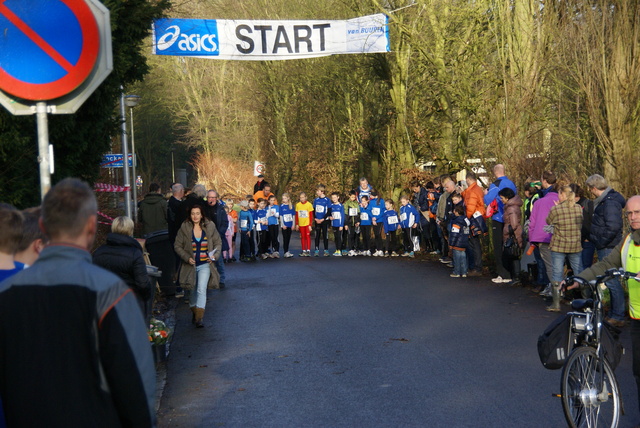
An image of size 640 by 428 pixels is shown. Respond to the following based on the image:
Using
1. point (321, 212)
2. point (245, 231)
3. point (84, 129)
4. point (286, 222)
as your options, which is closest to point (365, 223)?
point (321, 212)

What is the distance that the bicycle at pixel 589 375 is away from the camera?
6.39m

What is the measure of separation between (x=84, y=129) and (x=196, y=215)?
2.37 m

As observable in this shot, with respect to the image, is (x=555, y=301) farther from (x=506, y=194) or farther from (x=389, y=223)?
(x=389, y=223)

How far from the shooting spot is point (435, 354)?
9.93m

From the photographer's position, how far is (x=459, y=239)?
1747cm

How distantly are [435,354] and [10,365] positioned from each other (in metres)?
7.19

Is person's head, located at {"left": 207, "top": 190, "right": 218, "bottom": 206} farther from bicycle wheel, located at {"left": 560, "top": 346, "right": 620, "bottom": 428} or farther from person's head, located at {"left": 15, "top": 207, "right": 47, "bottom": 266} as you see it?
person's head, located at {"left": 15, "top": 207, "right": 47, "bottom": 266}

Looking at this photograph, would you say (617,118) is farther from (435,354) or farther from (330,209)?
(330,209)

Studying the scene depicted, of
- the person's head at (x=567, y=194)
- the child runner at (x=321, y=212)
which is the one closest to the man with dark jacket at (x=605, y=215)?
the person's head at (x=567, y=194)

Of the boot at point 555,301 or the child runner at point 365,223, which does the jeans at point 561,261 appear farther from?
the child runner at point 365,223

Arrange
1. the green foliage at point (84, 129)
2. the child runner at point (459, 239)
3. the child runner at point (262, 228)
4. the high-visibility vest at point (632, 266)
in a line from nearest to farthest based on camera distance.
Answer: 1. the high-visibility vest at point (632, 266)
2. the green foliage at point (84, 129)
3. the child runner at point (459, 239)
4. the child runner at point (262, 228)

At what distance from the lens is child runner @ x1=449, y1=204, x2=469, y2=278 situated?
57.3 feet

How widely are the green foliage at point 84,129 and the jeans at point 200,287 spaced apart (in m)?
1.93

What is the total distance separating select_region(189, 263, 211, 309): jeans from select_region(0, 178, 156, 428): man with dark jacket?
9070mm
